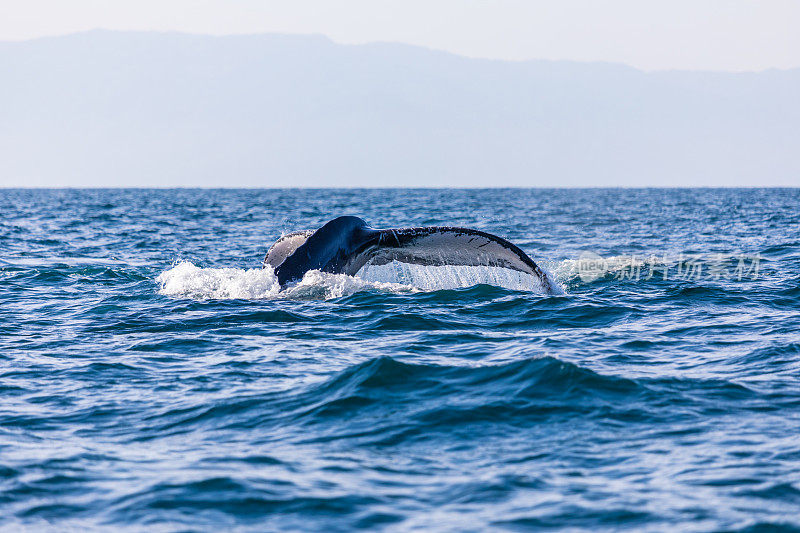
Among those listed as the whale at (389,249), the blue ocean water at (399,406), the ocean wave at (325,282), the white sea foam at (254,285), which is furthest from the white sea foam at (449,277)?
the whale at (389,249)

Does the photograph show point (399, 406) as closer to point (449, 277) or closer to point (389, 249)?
point (389, 249)

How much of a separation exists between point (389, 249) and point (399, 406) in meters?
3.94

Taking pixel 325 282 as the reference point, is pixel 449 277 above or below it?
below

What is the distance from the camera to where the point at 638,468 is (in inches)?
248

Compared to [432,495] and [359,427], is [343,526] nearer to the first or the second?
[432,495]

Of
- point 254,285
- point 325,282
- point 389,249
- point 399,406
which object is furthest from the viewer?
point 254,285

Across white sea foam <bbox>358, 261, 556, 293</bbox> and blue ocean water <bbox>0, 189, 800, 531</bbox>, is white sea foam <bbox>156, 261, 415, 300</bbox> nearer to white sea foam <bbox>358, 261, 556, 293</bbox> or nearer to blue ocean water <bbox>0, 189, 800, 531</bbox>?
blue ocean water <bbox>0, 189, 800, 531</bbox>

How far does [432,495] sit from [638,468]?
146 cm

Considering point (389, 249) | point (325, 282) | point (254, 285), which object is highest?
point (389, 249)

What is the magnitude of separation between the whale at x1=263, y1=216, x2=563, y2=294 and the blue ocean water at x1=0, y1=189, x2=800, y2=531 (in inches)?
19.7

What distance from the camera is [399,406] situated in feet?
25.9

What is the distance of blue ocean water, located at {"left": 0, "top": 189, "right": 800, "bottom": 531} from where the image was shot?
18.8 feet

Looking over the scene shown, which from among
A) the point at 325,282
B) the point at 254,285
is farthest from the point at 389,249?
the point at 254,285

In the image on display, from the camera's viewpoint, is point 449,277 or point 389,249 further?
point 449,277
